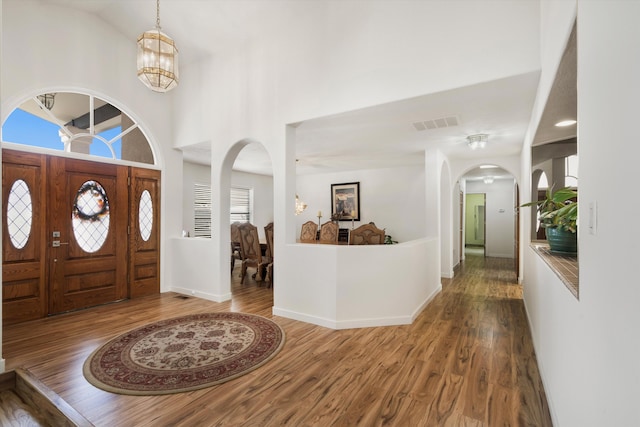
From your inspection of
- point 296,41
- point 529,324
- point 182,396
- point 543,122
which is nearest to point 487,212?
point 529,324

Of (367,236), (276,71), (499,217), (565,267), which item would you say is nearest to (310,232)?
(367,236)

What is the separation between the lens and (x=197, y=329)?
10.7 feet

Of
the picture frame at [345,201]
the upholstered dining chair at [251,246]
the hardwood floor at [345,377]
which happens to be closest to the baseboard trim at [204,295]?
the hardwood floor at [345,377]

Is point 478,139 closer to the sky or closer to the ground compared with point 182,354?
closer to the sky

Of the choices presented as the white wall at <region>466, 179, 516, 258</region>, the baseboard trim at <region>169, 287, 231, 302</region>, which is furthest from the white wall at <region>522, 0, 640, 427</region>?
→ the white wall at <region>466, 179, 516, 258</region>

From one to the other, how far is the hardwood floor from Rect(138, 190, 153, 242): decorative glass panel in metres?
1.32

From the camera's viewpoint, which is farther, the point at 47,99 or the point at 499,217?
the point at 499,217

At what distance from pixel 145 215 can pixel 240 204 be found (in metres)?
3.23

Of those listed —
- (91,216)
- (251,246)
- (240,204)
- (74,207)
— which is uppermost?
(240,204)

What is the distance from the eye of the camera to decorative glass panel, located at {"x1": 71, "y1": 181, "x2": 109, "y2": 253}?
3986 mm

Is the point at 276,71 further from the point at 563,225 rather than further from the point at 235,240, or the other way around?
the point at 563,225

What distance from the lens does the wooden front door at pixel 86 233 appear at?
378 cm

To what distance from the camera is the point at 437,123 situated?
12.2 ft

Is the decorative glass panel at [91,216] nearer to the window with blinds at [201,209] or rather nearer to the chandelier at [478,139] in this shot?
the window with blinds at [201,209]
